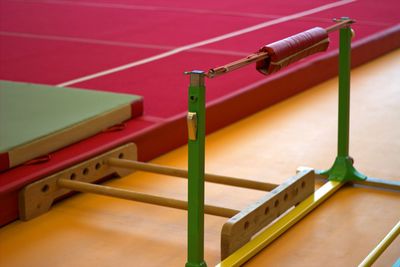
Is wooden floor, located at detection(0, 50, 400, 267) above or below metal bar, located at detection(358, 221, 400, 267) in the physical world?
below

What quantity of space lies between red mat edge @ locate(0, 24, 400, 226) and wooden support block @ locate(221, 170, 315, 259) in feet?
2.41

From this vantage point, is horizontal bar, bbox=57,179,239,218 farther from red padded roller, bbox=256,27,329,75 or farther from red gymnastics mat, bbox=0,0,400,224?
red padded roller, bbox=256,27,329,75

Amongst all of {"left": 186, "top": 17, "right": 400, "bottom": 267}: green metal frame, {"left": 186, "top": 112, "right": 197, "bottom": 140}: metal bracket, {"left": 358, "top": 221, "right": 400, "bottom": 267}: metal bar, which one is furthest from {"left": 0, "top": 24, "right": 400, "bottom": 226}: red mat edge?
{"left": 358, "top": 221, "right": 400, "bottom": 267}: metal bar

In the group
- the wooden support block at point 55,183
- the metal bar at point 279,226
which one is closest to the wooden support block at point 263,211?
the metal bar at point 279,226

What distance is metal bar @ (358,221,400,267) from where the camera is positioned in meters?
2.23

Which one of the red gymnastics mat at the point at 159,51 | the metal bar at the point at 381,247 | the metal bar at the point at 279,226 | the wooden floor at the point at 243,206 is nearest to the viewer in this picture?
the metal bar at the point at 381,247

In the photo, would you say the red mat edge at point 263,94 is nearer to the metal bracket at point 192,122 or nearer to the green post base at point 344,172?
the green post base at point 344,172

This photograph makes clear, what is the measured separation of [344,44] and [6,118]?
1.25 metres

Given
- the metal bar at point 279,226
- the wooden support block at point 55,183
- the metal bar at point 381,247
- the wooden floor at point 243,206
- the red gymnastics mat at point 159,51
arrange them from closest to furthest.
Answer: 1. the metal bar at point 381,247
2. the metal bar at point 279,226
3. the wooden floor at point 243,206
4. the wooden support block at point 55,183
5. the red gymnastics mat at point 159,51

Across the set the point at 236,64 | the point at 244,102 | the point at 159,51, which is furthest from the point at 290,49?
the point at 159,51

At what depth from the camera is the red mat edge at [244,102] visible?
3.02m

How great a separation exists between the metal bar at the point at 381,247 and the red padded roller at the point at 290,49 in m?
0.56

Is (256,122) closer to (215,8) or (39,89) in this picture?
(39,89)

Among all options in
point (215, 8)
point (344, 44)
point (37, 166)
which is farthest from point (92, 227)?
point (215, 8)
